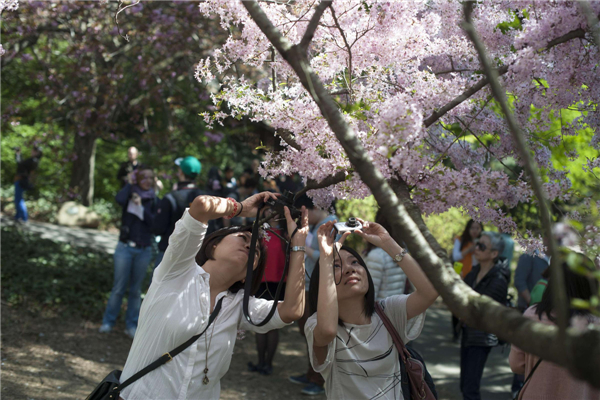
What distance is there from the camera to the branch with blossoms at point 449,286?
4.26 feet

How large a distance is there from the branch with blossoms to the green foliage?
21.0ft

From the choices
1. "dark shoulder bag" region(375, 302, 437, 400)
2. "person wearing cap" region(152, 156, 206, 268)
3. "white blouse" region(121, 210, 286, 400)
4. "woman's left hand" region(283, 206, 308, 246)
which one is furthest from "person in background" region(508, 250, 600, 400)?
"person wearing cap" region(152, 156, 206, 268)

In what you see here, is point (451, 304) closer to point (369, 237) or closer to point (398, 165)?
point (398, 165)

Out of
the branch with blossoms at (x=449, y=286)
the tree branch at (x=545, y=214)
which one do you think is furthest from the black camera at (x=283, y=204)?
the tree branch at (x=545, y=214)

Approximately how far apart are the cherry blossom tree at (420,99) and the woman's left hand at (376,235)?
264 millimetres

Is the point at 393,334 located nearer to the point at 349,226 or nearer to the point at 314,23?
the point at 349,226

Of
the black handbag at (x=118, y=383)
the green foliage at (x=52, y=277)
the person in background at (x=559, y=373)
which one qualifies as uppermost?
the person in background at (x=559, y=373)

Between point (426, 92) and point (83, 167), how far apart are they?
12.7 metres

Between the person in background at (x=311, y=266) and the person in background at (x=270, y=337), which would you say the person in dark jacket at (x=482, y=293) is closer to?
the person in background at (x=311, y=266)

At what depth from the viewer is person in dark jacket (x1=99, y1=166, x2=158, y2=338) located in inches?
263

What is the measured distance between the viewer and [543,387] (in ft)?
9.15

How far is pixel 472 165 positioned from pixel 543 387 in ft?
4.00

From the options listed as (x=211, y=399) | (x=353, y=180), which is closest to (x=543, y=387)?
(x=353, y=180)

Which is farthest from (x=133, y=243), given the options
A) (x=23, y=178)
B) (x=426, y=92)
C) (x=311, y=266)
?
(x=23, y=178)
